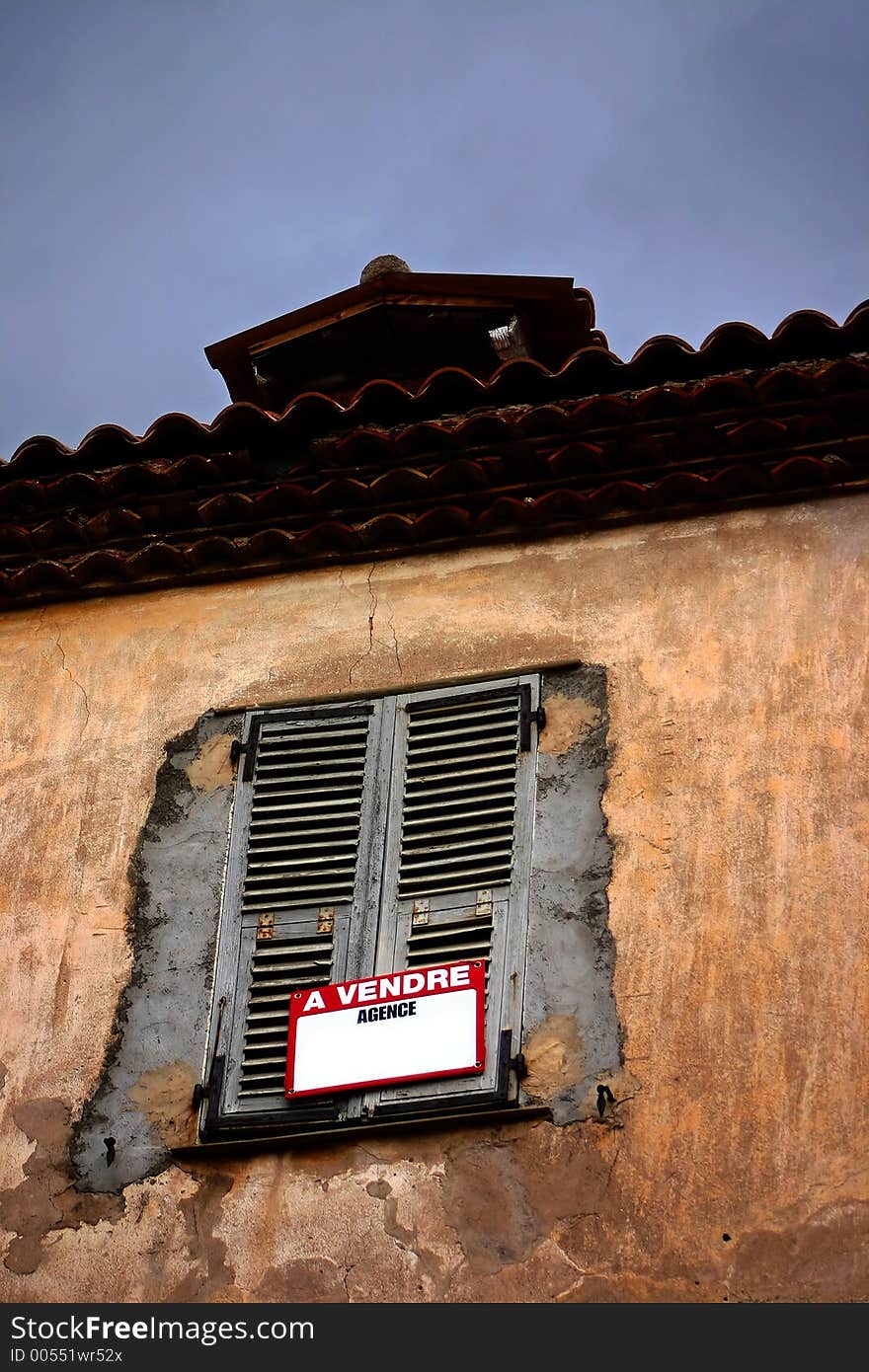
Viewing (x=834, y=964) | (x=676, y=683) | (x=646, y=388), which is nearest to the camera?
(x=834, y=964)

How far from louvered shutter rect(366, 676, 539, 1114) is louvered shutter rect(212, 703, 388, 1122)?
0.31 feet

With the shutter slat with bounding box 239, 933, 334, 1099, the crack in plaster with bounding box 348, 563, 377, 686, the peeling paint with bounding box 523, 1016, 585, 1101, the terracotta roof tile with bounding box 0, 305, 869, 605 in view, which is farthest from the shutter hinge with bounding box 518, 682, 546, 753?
the peeling paint with bounding box 523, 1016, 585, 1101

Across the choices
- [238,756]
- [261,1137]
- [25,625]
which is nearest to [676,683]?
[238,756]

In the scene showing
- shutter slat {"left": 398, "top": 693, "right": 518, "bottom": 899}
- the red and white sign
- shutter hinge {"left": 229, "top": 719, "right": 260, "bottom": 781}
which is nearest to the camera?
the red and white sign

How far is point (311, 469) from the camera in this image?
7.97 meters

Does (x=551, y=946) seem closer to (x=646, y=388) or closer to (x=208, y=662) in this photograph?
(x=208, y=662)

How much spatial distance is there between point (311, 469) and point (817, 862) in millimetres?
2924

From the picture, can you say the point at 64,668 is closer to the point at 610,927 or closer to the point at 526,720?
the point at 526,720

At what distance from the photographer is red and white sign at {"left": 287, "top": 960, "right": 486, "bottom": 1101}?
6.08 meters

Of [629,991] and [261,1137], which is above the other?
[629,991]

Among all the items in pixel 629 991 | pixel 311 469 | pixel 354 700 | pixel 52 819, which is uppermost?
pixel 311 469

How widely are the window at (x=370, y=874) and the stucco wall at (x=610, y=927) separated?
Result: 0.46ft

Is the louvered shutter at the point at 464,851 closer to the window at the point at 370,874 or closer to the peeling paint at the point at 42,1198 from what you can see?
the window at the point at 370,874

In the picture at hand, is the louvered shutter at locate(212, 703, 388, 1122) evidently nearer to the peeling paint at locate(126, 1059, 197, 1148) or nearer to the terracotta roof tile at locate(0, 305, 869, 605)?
the peeling paint at locate(126, 1059, 197, 1148)
